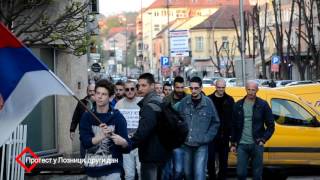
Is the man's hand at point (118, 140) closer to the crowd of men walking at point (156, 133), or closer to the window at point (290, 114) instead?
the crowd of men walking at point (156, 133)

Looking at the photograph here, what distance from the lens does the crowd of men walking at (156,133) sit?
24.3 ft

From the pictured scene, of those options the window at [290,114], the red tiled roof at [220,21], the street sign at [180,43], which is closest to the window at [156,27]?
the red tiled roof at [220,21]

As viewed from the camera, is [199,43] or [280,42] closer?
[280,42]

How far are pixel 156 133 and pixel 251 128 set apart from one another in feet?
10.3

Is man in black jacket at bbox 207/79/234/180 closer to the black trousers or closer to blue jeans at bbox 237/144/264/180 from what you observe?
the black trousers

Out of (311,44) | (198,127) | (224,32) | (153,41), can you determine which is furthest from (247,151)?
(153,41)

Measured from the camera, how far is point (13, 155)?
1162cm

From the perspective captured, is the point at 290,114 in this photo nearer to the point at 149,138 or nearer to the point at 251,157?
the point at 251,157

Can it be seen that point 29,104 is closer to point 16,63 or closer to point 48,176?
point 16,63

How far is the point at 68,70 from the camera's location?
17281 mm

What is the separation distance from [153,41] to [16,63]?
148 metres

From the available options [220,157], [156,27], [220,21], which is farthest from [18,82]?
[156,27]

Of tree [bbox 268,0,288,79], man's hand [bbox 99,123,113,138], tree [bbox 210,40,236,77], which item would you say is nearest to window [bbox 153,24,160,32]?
tree [bbox 210,40,236,77]

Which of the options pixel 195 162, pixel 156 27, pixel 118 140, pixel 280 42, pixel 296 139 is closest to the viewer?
pixel 118 140
